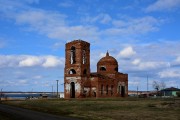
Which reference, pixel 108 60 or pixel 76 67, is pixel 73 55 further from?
pixel 108 60

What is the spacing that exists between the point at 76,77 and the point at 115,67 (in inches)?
542

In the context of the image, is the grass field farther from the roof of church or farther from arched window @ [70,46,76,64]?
the roof of church

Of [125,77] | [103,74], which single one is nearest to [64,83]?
[103,74]

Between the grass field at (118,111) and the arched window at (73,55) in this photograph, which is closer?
the grass field at (118,111)

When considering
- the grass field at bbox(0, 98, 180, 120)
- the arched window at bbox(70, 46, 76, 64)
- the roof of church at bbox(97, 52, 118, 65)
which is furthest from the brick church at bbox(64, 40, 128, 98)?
the grass field at bbox(0, 98, 180, 120)

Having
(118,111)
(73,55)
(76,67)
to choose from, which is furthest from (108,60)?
(118,111)

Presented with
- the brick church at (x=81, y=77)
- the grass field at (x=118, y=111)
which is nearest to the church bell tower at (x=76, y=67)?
the brick church at (x=81, y=77)

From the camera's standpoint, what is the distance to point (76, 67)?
77438 millimetres

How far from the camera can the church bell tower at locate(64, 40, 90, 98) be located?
3036 inches

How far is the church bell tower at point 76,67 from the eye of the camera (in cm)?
7712

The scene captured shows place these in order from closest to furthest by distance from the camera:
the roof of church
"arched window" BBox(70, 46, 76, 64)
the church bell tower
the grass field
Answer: the grass field
the church bell tower
"arched window" BBox(70, 46, 76, 64)
the roof of church

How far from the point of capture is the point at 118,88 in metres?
86.8

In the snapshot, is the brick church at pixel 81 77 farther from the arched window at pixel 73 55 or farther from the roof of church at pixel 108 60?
the roof of church at pixel 108 60

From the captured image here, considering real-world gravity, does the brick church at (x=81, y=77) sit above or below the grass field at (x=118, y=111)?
above
